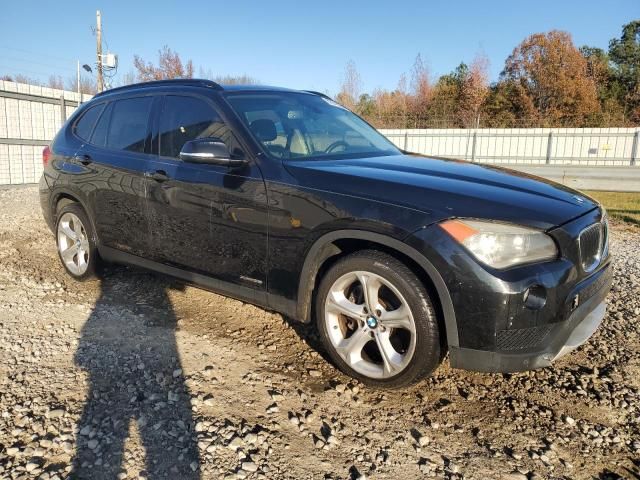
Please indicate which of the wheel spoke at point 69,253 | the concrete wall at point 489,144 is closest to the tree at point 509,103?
the concrete wall at point 489,144

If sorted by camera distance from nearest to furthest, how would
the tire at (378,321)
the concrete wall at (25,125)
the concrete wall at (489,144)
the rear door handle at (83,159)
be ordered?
1. the tire at (378,321)
2. the rear door handle at (83,159)
3. the concrete wall at (25,125)
4. the concrete wall at (489,144)

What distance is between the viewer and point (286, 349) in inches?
140

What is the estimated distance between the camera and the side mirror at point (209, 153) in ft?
10.8

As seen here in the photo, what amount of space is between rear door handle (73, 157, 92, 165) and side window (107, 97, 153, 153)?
256mm

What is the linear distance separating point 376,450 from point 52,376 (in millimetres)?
2017

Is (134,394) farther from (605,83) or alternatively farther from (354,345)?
(605,83)

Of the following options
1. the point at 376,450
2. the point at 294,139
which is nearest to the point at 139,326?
the point at 294,139

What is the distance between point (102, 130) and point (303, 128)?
2.05 meters

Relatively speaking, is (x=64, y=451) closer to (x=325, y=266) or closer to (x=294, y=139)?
(x=325, y=266)

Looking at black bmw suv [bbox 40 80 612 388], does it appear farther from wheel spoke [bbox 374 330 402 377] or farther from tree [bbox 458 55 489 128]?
tree [bbox 458 55 489 128]

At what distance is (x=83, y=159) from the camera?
462 cm

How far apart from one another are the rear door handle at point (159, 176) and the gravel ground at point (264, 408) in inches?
43.8

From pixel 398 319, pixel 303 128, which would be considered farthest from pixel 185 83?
pixel 398 319

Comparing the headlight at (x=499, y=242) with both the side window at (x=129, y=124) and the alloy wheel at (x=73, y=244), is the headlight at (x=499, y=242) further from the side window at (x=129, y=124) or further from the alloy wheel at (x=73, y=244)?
the alloy wheel at (x=73, y=244)
